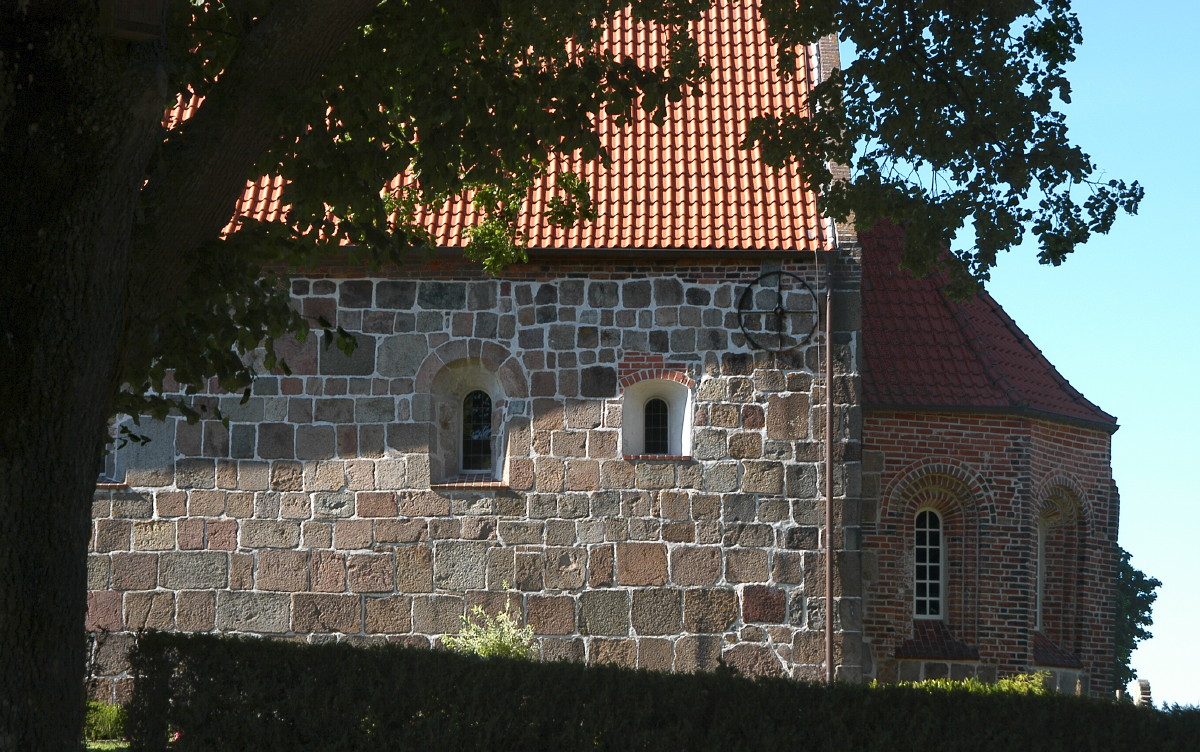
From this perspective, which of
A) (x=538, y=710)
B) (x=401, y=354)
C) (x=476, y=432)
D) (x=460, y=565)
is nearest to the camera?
(x=538, y=710)

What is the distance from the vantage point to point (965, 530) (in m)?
16.1

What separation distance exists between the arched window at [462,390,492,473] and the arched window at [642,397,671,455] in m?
1.66

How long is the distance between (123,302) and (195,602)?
25.7 ft

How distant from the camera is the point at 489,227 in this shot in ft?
38.6

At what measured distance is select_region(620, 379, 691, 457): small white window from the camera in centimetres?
1358

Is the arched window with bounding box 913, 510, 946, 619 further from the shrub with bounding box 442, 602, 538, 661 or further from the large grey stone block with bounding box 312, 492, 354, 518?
the large grey stone block with bounding box 312, 492, 354, 518

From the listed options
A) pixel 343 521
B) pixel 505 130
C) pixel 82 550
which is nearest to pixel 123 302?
pixel 82 550

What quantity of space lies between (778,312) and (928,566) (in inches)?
180

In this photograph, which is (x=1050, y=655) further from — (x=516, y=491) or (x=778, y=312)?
(x=516, y=491)

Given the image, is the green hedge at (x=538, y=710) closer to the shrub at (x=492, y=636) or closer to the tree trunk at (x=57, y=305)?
the tree trunk at (x=57, y=305)

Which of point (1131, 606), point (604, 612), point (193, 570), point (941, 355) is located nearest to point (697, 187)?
point (941, 355)

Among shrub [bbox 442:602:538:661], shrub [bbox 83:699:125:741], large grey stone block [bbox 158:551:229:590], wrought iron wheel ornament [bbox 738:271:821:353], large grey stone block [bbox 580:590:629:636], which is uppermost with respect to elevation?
wrought iron wheel ornament [bbox 738:271:821:353]

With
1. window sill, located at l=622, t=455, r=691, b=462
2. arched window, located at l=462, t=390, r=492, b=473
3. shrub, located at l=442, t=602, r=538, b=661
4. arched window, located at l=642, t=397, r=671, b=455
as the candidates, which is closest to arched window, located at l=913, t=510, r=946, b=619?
arched window, located at l=642, t=397, r=671, b=455

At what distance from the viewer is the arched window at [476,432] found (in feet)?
45.8
